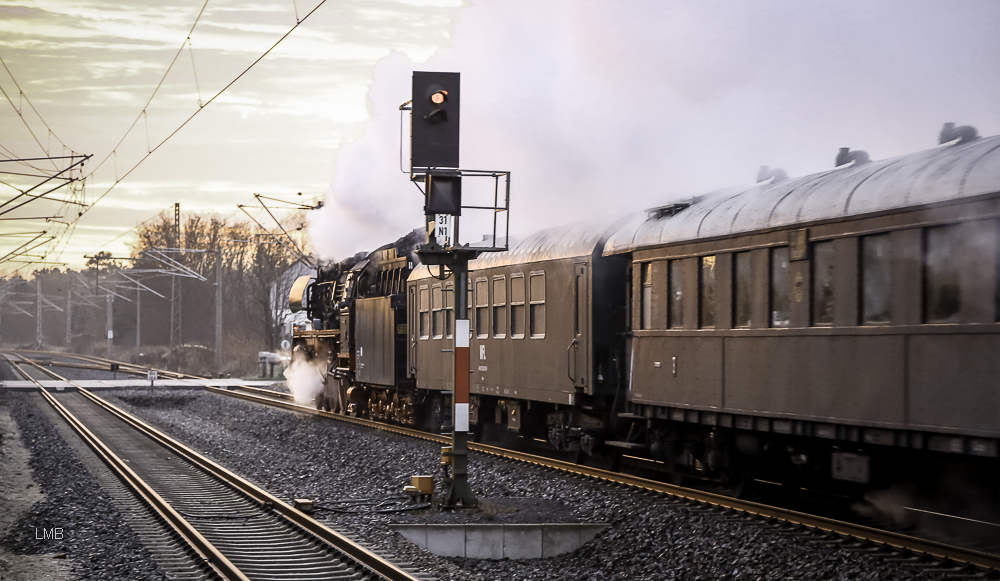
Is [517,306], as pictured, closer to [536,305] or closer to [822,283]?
[536,305]

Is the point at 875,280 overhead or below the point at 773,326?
overhead

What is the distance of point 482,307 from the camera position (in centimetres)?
1686

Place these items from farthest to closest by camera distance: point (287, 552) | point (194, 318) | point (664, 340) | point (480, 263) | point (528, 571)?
1. point (194, 318)
2. point (480, 263)
3. point (664, 340)
4. point (287, 552)
5. point (528, 571)

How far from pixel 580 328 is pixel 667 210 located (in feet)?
6.85

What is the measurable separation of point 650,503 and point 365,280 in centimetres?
1378

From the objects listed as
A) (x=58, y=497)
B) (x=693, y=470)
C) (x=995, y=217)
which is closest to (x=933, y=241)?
(x=995, y=217)

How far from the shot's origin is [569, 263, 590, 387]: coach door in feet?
43.6

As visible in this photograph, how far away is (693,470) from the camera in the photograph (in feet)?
40.5

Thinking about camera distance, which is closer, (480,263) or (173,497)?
(173,497)

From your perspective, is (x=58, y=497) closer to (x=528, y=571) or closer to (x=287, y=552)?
(x=287, y=552)

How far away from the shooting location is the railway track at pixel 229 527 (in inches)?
351

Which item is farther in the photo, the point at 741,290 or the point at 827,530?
the point at 741,290

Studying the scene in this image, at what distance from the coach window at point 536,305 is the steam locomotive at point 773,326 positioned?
34mm

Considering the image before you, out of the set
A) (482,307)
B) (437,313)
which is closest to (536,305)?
(482,307)
